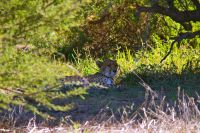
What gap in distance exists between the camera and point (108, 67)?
33.7ft

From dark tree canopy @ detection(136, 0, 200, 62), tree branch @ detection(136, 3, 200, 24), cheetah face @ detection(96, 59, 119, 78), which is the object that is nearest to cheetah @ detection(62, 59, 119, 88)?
cheetah face @ detection(96, 59, 119, 78)

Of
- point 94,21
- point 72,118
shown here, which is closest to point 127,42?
point 94,21

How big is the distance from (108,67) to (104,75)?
0.71 meters

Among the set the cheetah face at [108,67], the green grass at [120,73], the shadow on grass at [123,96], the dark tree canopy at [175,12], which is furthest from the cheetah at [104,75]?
the dark tree canopy at [175,12]

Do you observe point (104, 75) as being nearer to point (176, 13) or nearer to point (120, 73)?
point (120, 73)

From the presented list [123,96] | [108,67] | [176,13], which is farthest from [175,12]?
[108,67]

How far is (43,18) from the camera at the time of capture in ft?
14.6

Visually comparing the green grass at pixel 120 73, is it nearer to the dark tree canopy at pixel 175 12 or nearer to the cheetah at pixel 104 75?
the cheetah at pixel 104 75

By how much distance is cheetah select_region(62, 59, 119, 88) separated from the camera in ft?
29.4

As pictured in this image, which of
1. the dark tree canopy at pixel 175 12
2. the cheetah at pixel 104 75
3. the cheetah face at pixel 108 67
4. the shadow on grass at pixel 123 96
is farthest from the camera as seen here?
the cheetah face at pixel 108 67

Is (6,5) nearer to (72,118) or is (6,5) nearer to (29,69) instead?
(29,69)

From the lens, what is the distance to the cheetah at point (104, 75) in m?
8.95

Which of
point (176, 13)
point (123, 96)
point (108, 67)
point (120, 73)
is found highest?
point (176, 13)

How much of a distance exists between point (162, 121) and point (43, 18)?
1.46 meters
